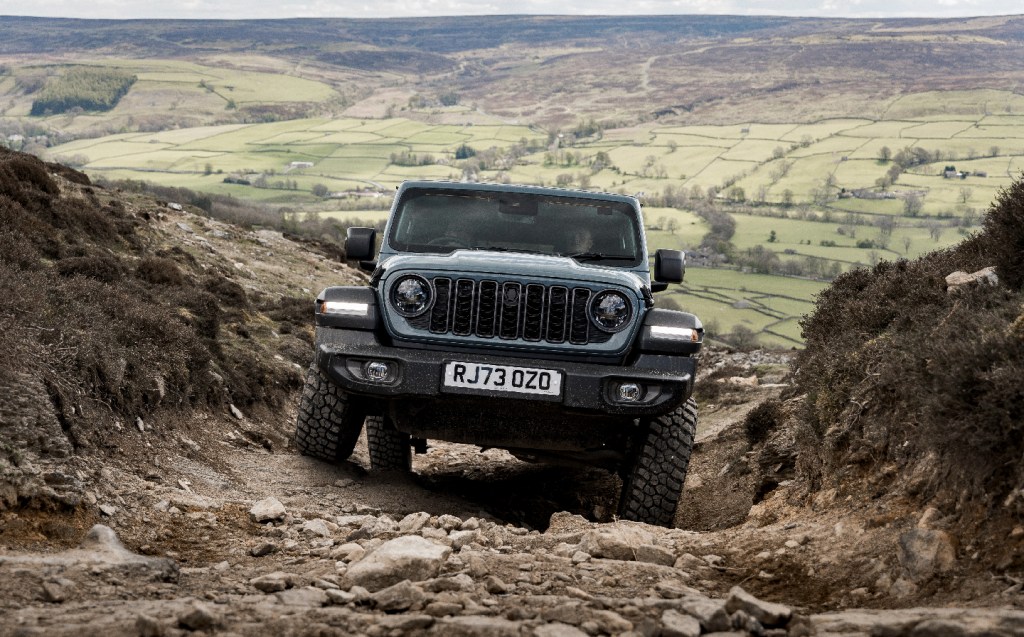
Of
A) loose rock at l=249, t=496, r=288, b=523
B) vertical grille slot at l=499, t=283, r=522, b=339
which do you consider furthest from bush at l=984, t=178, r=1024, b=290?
loose rock at l=249, t=496, r=288, b=523

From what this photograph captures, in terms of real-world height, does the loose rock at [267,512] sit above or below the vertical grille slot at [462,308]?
below

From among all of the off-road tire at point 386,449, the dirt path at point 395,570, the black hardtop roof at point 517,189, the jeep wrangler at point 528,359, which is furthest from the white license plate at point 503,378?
the off-road tire at point 386,449

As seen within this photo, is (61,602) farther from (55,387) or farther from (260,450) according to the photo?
(260,450)

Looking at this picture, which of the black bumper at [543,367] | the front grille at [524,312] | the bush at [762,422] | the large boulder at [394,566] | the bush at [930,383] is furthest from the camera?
A: the bush at [762,422]

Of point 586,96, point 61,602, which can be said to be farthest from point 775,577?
point 586,96

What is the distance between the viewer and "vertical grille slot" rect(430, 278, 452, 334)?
6.62m

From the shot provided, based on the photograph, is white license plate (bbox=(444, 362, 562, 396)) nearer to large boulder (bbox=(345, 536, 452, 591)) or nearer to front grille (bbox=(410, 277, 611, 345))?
front grille (bbox=(410, 277, 611, 345))

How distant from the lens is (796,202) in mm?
66938

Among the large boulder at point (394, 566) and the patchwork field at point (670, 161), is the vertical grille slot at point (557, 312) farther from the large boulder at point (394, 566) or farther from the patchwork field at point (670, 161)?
the patchwork field at point (670, 161)

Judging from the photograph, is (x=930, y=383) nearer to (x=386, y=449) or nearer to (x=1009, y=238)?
(x=1009, y=238)

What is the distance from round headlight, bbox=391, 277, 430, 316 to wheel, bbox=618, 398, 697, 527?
5.60ft

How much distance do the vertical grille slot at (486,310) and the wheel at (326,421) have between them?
4.98ft

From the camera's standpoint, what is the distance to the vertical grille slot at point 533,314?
655 cm

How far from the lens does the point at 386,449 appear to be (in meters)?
8.62
